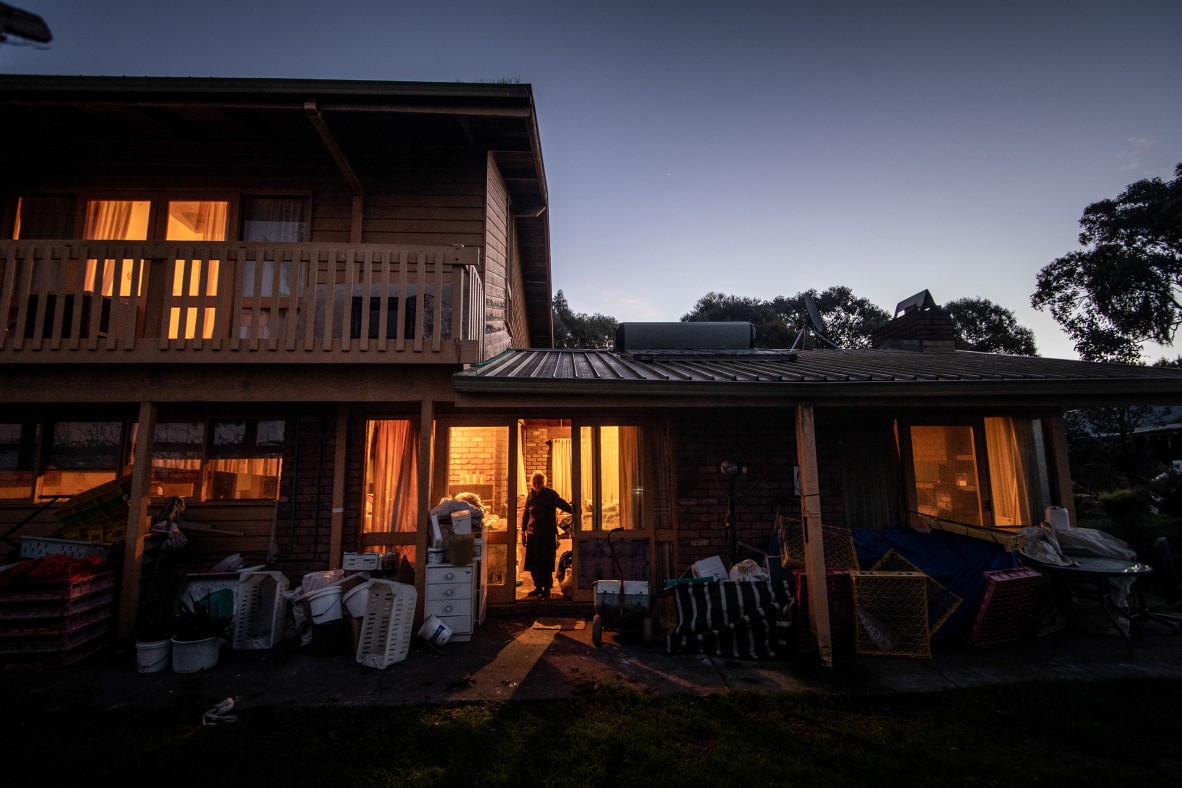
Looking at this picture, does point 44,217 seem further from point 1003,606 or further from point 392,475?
point 1003,606

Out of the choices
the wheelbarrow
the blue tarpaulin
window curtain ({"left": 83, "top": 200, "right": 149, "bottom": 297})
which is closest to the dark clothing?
the wheelbarrow

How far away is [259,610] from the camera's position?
18.4 ft

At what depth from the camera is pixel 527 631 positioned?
603cm

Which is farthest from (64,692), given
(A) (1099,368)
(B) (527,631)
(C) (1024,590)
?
(A) (1099,368)

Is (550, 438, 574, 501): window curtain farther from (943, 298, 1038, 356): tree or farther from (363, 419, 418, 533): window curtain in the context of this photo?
(943, 298, 1038, 356): tree

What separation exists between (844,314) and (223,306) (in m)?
34.1

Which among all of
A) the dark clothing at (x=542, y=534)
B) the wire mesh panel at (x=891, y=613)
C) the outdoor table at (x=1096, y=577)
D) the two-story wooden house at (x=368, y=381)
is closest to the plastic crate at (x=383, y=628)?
the two-story wooden house at (x=368, y=381)

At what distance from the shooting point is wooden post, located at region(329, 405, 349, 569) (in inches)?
251

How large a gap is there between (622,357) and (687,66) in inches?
258

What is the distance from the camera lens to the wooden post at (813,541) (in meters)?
5.03

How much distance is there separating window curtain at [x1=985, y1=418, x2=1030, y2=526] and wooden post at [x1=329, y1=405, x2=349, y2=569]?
28.0ft

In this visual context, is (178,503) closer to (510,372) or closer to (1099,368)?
(510,372)

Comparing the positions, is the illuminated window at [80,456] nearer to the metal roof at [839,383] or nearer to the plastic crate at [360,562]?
the plastic crate at [360,562]

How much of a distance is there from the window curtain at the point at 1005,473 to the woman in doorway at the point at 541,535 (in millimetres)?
5789
